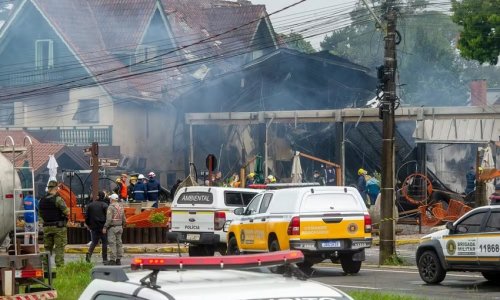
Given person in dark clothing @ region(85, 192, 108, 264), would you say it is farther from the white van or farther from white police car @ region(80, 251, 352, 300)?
white police car @ region(80, 251, 352, 300)

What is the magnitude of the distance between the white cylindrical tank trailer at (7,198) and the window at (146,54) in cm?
3769

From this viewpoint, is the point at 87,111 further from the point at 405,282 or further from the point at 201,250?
the point at 405,282

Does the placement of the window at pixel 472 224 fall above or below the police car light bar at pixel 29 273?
above

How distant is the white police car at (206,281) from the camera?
669 cm

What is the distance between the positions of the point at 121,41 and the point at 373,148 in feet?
45.4

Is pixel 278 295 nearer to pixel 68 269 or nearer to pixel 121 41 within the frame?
pixel 68 269

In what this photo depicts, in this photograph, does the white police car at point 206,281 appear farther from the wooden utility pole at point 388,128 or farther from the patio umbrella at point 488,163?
the patio umbrella at point 488,163

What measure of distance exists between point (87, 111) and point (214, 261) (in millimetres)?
47268

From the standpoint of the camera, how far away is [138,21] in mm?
56156

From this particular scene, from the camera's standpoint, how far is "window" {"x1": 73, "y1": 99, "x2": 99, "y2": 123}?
175 feet

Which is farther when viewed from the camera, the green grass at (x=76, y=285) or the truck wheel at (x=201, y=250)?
the truck wheel at (x=201, y=250)

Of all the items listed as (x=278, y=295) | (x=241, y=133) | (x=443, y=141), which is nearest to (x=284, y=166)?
(x=241, y=133)

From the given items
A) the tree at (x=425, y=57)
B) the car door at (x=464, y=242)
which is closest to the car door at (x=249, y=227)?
the car door at (x=464, y=242)

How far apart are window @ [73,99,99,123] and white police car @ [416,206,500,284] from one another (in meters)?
33.5
